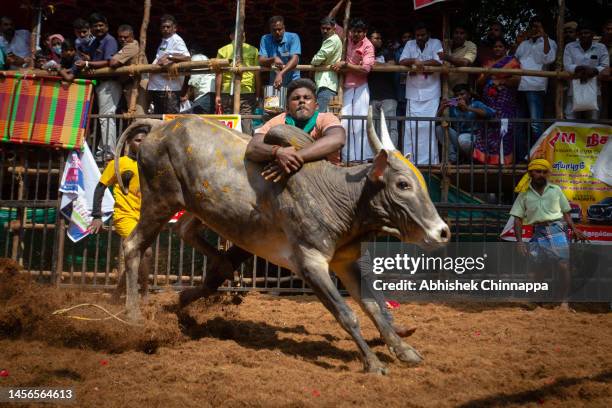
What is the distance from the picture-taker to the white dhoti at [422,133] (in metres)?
9.36

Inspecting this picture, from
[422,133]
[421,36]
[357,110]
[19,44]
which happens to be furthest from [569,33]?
[19,44]

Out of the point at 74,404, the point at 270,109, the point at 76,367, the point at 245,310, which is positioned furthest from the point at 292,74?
the point at 74,404

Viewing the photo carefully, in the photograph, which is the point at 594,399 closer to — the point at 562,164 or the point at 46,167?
the point at 562,164

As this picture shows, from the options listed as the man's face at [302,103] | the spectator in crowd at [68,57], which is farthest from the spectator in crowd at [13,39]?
the man's face at [302,103]

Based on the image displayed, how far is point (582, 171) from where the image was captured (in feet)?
28.7

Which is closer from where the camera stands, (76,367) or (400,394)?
(400,394)

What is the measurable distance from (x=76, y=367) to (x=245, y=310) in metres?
2.96

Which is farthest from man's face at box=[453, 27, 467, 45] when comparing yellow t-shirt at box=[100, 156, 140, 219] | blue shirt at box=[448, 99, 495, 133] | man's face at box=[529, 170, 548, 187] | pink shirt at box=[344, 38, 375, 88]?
yellow t-shirt at box=[100, 156, 140, 219]

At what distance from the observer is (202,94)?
1030 cm

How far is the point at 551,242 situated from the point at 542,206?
0.47 m

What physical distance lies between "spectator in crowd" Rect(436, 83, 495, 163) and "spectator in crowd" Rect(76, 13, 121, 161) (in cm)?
478

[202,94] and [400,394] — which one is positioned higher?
[202,94]

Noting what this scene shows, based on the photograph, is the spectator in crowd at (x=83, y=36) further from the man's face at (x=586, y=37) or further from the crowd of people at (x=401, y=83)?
the man's face at (x=586, y=37)

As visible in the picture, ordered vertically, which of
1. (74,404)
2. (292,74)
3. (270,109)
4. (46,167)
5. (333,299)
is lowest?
(74,404)
